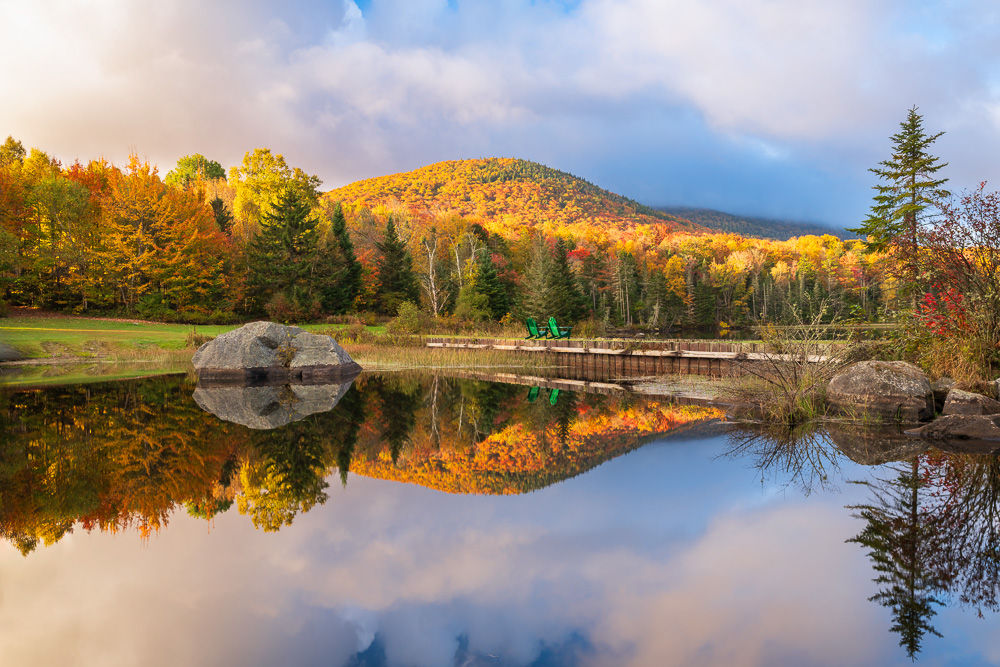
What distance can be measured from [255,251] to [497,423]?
110 ft

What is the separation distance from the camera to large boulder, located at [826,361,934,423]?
896cm

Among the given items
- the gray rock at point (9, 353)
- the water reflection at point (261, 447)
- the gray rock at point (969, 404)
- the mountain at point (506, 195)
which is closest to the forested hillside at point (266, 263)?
the gray rock at point (969, 404)

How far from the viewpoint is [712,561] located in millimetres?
4352

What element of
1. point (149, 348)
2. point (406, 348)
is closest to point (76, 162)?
point (149, 348)

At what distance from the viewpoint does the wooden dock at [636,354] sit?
17639 millimetres

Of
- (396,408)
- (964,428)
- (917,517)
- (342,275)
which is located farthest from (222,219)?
(917,517)

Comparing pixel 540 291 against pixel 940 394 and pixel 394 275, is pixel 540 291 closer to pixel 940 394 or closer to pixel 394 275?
pixel 394 275

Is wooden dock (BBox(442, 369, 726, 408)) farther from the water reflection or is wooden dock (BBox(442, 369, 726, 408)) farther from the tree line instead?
the tree line

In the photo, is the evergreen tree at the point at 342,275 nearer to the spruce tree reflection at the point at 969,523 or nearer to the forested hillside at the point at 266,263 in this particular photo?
the forested hillside at the point at 266,263

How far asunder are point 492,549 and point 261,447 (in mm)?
4360

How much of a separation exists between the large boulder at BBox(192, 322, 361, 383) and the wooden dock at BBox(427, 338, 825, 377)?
26.9 feet

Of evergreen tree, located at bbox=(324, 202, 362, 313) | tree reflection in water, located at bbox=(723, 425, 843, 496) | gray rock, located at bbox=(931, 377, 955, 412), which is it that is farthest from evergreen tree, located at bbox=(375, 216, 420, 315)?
gray rock, located at bbox=(931, 377, 955, 412)

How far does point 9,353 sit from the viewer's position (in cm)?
1966

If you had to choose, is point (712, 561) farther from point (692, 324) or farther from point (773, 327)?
point (692, 324)
